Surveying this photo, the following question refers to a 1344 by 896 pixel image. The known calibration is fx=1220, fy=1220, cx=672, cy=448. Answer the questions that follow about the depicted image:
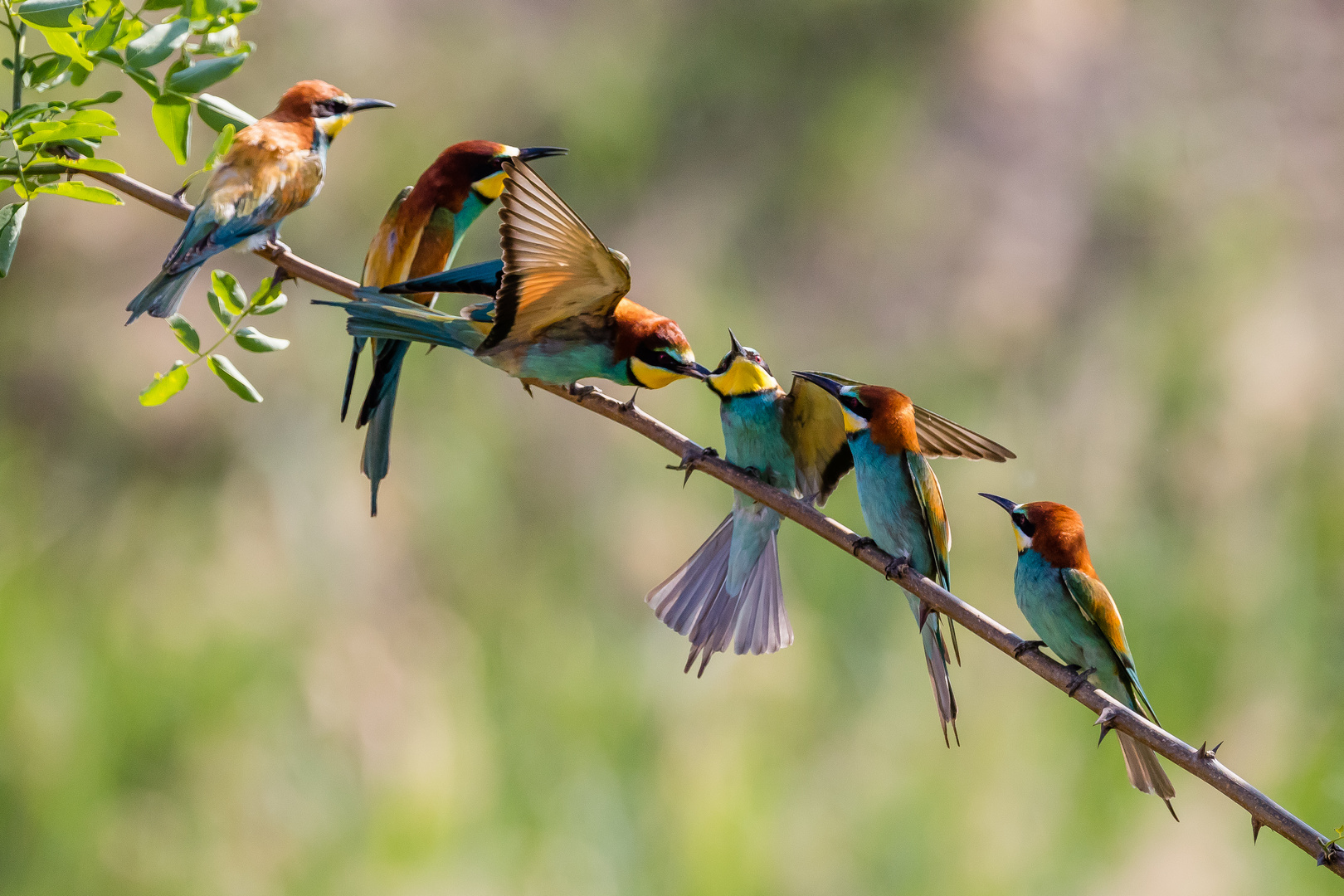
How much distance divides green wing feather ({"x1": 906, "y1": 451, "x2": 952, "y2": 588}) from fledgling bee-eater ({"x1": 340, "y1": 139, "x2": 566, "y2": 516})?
0.55m

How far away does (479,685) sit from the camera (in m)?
3.64

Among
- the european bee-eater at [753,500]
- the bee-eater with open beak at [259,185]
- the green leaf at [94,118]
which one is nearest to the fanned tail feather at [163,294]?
the bee-eater with open beak at [259,185]

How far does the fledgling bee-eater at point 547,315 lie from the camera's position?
37.9 inches

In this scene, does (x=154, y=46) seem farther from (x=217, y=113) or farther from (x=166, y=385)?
(x=166, y=385)

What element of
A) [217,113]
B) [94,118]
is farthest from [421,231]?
[94,118]

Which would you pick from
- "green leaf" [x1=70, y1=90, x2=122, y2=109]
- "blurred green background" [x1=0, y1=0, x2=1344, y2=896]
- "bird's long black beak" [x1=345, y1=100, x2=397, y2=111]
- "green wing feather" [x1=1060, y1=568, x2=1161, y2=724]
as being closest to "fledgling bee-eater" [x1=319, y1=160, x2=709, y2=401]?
"green leaf" [x1=70, y1=90, x2=122, y2=109]

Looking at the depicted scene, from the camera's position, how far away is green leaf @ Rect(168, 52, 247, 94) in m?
0.89

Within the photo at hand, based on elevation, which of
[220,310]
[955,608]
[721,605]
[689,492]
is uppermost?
[955,608]

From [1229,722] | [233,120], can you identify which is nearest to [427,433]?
[1229,722]

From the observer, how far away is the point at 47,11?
0.84 m

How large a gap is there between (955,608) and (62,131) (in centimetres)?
72

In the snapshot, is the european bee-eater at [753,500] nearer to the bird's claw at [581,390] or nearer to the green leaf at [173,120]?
the bird's claw at [581,390]

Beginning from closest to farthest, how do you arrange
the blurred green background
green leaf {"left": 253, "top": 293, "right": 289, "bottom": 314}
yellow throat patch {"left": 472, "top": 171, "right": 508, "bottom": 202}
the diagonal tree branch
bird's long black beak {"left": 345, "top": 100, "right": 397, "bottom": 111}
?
the diagonal tree branch
green leaf {"left": 253, "top": 293, "right": 289, "bottom": 314}
bird's long black beak {"left": 345, "top": 100, "right": 397, "bottom": 111}
yellow throat patch {"left": 472, "top": 171, "right": 508, "bottom": 202}
the blurred green background

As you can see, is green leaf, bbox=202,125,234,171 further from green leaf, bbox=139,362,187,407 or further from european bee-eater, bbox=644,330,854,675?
european bee-eater, bbox=644,330,854,675
